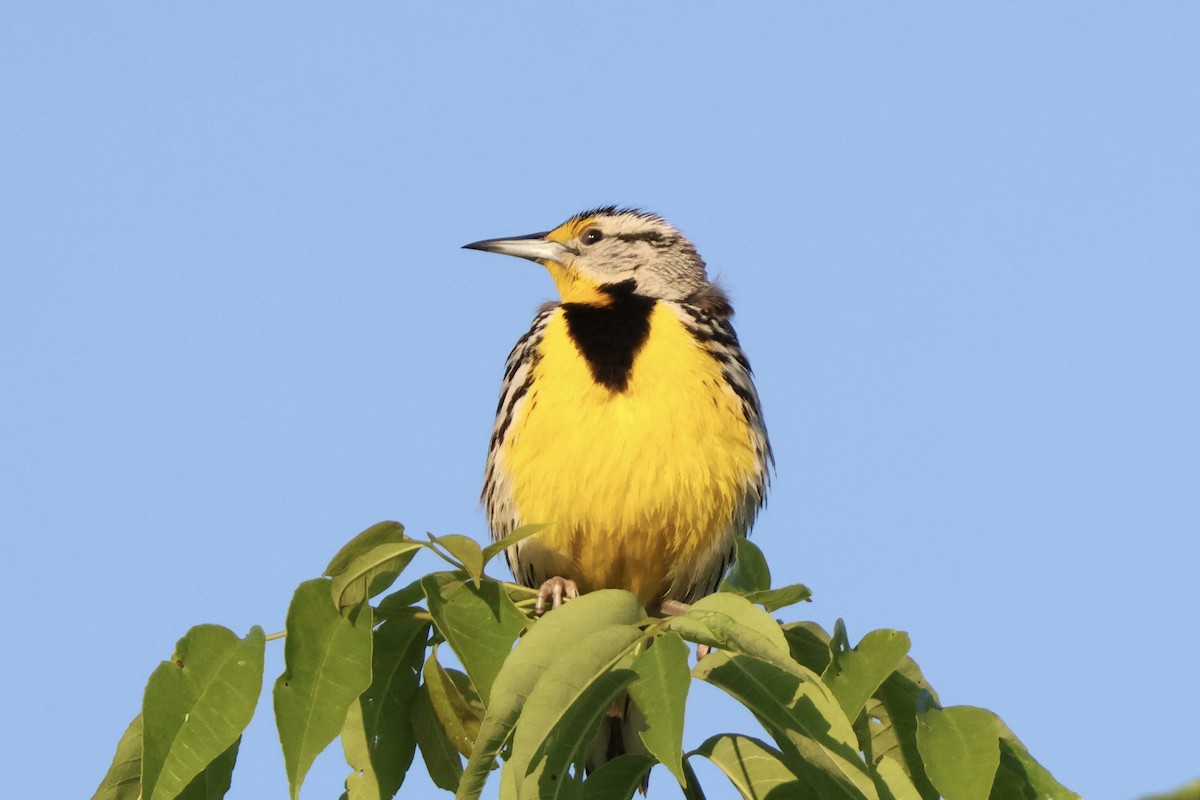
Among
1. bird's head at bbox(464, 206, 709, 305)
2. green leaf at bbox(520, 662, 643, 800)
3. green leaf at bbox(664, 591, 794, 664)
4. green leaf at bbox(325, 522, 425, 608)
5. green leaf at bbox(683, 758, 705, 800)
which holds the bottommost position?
green leaf at bbox(683, 758, 705, 800)

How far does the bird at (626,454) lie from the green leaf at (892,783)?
1.44 m

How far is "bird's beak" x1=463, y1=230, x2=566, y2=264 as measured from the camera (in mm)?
5301

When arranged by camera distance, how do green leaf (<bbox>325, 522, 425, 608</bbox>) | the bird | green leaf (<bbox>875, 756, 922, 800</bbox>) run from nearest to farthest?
green leaf (<bbox>875, 756, 922, 800</bbox>)
green leaf (<bbox>325, 522, 425, 608</bbox>)
the bird

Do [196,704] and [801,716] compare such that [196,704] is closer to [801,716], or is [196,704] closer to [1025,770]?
[801,716]

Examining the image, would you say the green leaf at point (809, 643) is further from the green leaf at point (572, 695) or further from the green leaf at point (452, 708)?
the green leaf at point (452, 708)

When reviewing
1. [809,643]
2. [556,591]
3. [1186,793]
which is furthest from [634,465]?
[1186,793]

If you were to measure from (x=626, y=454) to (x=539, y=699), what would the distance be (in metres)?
2.04

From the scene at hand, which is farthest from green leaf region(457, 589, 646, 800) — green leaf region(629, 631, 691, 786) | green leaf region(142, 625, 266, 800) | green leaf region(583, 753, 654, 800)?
green leaf region(142, 625, 266, 800)

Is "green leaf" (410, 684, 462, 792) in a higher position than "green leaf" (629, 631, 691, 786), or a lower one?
lower

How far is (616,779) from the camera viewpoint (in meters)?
2.68

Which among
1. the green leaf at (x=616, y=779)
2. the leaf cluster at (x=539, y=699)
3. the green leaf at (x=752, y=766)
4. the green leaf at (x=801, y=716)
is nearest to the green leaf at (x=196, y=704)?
the leaf cluster at (x=539, y=699)

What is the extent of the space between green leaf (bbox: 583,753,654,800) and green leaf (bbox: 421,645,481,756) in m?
0.28

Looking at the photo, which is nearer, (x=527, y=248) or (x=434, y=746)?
(x=434, y=746)

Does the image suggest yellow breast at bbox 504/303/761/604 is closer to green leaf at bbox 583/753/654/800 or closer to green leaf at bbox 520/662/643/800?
green leaf at bbox 583/753/654/800
